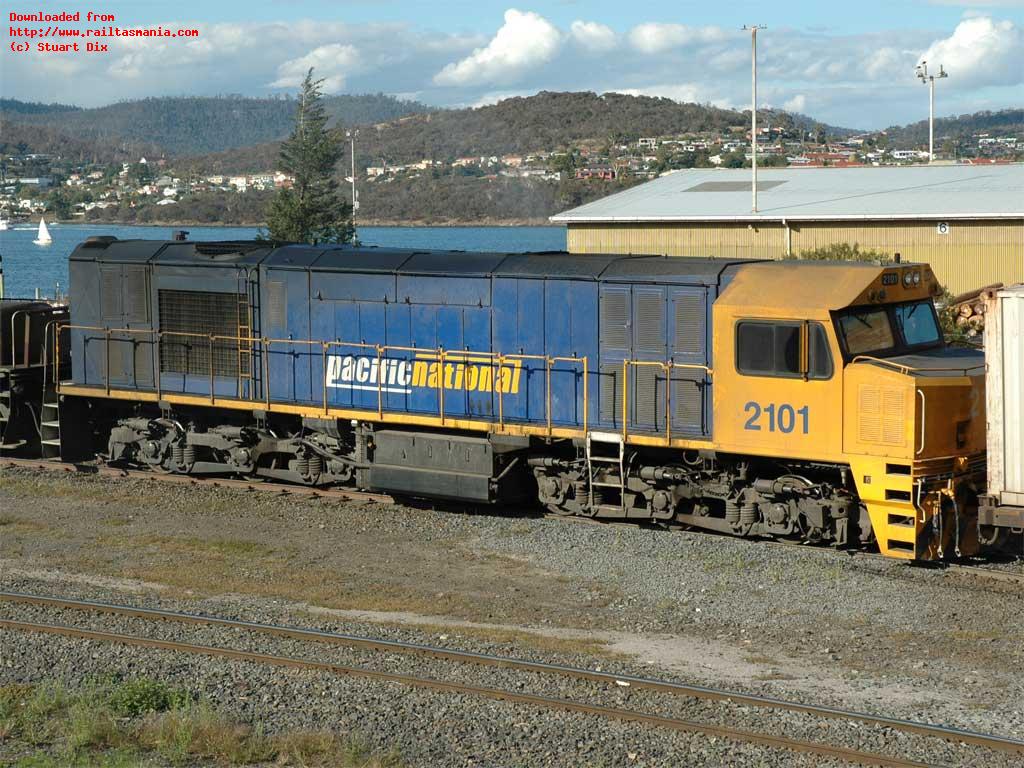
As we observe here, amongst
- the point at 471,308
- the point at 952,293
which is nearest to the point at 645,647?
the point at 471,308

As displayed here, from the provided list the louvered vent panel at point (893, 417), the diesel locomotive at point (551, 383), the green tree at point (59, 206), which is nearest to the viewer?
the louvered vent panel at point (893, 417)

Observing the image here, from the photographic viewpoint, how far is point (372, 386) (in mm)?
18391

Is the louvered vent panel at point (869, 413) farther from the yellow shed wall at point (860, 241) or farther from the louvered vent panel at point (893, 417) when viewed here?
the yellow shed wall at point (860, 241)

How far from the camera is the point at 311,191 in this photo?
58.2 metres

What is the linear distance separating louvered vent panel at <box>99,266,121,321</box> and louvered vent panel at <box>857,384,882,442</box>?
1192cm

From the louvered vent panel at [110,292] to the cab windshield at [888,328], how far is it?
1158 cm

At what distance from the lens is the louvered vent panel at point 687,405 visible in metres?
15.6

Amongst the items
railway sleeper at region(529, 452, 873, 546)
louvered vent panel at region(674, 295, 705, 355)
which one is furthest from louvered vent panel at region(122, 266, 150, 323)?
louvered vent panel at region(674, 295, 705, 355)

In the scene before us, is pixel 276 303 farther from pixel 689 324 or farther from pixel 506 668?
pixel 506 668

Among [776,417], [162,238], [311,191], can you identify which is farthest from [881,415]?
[162,238]

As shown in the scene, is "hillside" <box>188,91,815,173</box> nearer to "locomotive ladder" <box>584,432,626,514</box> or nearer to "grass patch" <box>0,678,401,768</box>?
"locomotive ladder" <box>584,432,626,514</box>

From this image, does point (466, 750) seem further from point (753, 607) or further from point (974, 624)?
point (974, 624)

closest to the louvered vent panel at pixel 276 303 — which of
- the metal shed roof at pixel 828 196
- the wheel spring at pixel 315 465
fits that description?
the wheel spring at pixel 315 465

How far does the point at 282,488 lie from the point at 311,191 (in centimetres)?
4094
